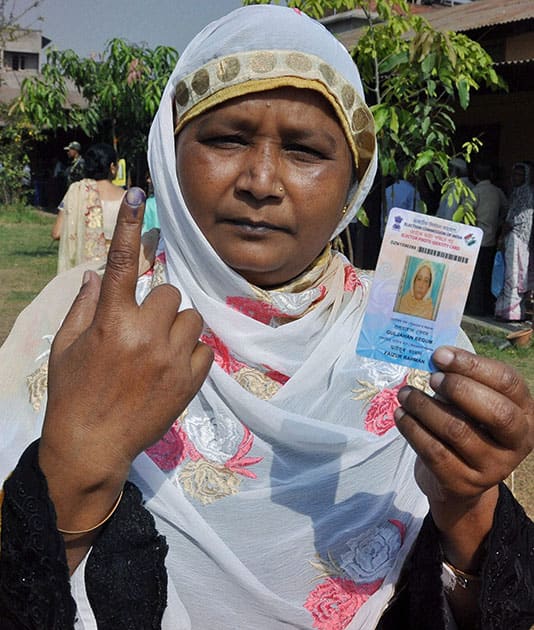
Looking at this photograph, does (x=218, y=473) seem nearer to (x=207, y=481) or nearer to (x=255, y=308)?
(x=207, y=481)

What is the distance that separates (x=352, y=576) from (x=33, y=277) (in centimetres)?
1120

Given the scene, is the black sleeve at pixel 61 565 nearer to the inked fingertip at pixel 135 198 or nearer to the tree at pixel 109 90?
the inked fingertip at pixel 135 198

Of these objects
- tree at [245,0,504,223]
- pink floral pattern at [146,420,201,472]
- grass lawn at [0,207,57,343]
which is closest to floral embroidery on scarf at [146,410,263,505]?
pink floral pattern at [146,420,201,472]

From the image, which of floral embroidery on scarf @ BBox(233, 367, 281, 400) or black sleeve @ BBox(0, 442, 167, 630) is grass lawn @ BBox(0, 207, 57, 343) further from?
black sleeve @ BBox(0, 442, 167, 630)

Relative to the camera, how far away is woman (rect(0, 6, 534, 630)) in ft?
3.83

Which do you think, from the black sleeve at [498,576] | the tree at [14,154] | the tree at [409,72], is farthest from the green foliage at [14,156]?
the black sleeve at [498,576]

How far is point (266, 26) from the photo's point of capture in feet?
5.36

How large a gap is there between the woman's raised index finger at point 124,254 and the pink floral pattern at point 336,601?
0.73 m

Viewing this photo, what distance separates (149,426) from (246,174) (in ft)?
1.97

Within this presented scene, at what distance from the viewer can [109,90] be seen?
1138 centimetres

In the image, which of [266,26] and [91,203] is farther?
[91,203]

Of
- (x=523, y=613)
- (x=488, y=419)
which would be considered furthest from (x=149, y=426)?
(x=523, y=613)

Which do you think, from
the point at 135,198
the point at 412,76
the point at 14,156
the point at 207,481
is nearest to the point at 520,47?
the point at 412,76

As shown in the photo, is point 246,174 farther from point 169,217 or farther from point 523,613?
point 523,613
